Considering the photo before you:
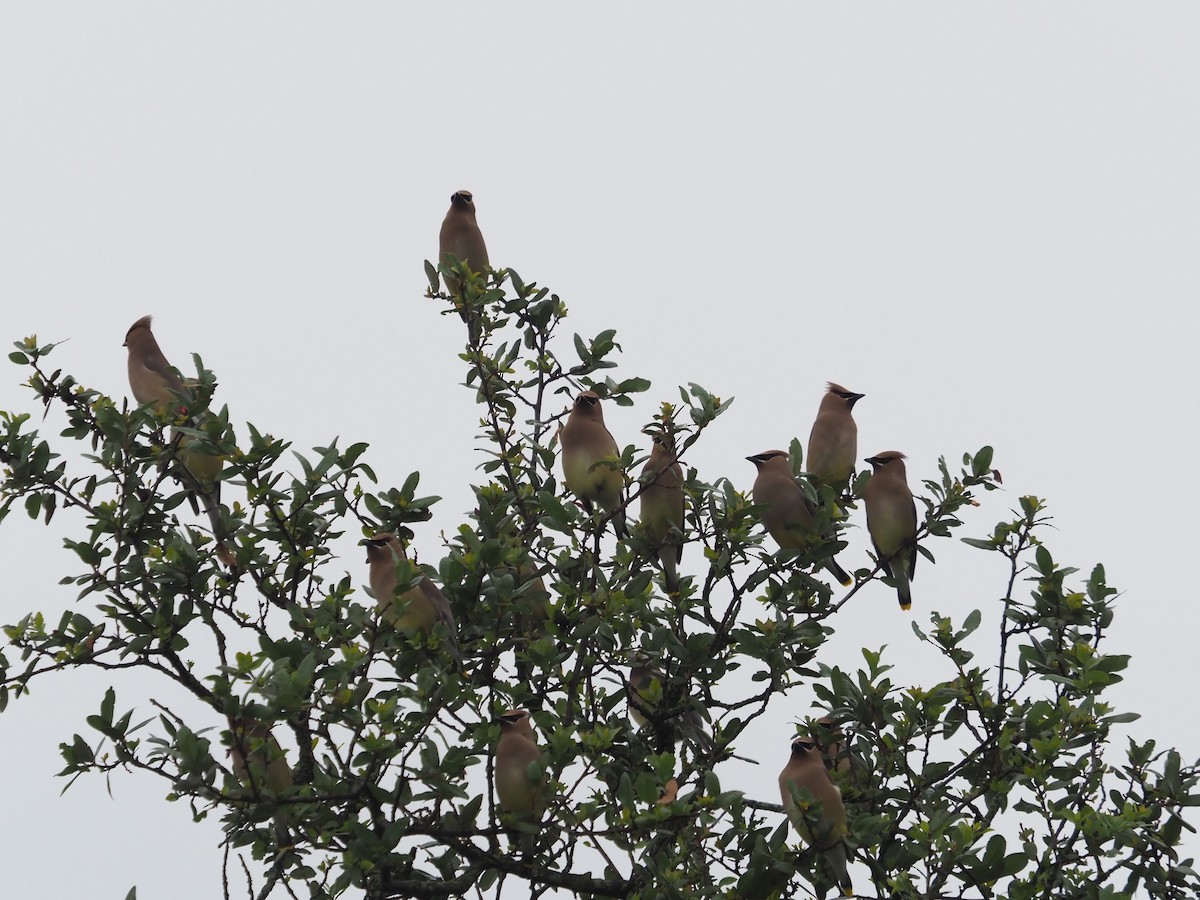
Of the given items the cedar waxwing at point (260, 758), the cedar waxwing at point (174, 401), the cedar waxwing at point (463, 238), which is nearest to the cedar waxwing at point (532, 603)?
the cedar waxwing at point (260, 758)

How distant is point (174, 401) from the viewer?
139 inches

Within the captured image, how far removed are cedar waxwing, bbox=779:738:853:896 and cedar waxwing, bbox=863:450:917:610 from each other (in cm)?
76

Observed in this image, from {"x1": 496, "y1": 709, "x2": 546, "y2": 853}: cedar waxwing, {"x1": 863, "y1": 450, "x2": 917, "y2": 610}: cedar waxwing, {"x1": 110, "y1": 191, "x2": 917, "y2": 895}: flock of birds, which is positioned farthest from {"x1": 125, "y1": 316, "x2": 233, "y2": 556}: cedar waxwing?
{"x1": 863, "y1": 450, "x2": 917, "y2": 610}: cedar waxwing

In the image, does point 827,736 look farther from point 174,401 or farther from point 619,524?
point 174,401

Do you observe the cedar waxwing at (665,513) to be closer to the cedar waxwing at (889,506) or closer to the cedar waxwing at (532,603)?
the cedar waxwing at (532,603)

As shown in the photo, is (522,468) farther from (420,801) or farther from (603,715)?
(420,801)

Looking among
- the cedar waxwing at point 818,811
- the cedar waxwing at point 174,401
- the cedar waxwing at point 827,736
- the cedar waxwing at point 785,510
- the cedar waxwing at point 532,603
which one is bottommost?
the cedar waxwing at point 818,811

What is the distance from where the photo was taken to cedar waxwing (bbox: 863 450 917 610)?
395 centimetres

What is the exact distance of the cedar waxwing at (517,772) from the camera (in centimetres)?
310

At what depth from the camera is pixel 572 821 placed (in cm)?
307

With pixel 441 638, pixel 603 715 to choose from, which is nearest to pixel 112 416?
pixel 441 638

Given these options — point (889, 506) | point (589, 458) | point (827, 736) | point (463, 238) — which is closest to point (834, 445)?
point (889, 506)

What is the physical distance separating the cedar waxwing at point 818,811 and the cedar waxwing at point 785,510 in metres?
0.59

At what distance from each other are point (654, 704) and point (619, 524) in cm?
74
